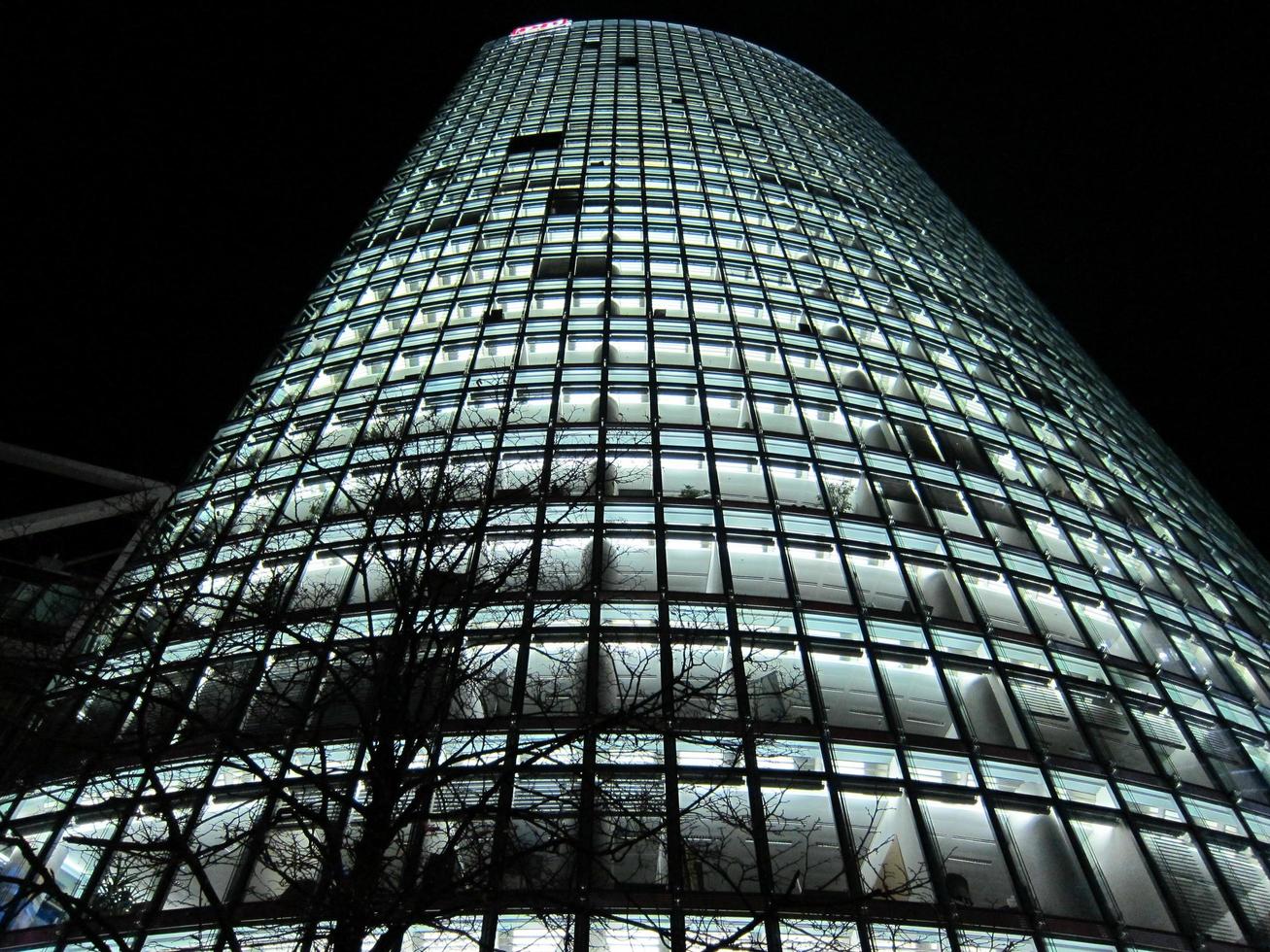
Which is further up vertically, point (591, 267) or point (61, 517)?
point (591, 267)

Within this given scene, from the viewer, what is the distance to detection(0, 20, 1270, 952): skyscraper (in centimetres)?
991

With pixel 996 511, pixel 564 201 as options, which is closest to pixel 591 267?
pixel 564 201

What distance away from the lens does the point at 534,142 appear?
129ft

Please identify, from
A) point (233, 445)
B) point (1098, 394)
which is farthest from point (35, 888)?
point (1098, 394)

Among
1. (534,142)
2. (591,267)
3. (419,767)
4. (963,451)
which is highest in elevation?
(534,142)

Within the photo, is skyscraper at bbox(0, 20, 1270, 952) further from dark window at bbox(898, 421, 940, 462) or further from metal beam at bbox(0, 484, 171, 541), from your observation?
metal beam at bbox(0, 484, 171, 541)

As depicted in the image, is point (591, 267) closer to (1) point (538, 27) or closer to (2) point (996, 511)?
(2) point (996, 511)

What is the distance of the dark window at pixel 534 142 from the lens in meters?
38.8

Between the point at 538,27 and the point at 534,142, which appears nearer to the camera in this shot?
the point at 534,142

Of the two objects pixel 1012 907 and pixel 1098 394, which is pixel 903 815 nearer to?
pixel 1012 907

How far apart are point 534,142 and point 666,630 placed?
99.9ft

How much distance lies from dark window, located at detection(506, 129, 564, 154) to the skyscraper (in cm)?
438

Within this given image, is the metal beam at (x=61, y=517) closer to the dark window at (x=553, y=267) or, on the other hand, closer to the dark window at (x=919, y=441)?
the dark window at (x=553, y=267)

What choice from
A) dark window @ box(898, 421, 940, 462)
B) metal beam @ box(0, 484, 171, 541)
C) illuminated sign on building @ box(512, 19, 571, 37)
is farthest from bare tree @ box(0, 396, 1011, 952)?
illuminated sign on building @ box(512, 19, 571, 37)
